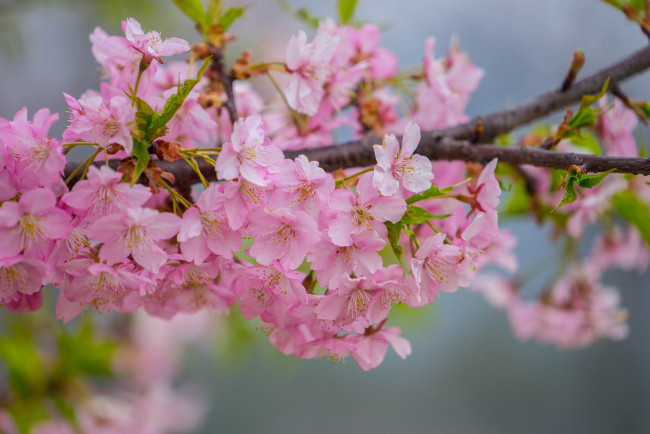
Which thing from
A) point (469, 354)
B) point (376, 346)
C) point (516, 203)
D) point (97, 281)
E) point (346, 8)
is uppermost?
point (346, 8)

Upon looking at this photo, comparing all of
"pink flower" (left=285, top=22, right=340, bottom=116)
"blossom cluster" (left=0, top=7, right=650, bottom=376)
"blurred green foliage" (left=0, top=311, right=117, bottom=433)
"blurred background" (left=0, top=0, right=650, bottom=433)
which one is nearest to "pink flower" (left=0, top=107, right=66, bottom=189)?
"blossom cluster" (left=0, top=7, right=650, bottom=376)

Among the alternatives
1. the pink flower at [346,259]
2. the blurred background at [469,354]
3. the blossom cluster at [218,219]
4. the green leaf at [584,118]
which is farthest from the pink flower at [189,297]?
the blurred background at [469,354]

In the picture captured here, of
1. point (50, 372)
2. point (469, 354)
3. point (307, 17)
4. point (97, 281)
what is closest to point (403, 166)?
point (97, 281)

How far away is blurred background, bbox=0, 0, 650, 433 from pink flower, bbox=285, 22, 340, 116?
5.60 ft

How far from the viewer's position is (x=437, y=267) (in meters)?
0.44

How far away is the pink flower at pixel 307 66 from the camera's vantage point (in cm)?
53

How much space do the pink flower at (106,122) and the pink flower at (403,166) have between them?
0.18 m

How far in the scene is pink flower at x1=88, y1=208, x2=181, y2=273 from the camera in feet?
1.24

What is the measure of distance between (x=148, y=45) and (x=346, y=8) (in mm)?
337

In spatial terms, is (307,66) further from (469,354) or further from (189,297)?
(469,354)

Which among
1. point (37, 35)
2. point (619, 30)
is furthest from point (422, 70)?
point (619, 30)

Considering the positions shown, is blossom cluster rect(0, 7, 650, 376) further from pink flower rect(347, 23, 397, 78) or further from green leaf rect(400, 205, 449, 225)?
pink flower rect(347, 23, 397, 78)

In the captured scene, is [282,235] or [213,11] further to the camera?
[213,11]

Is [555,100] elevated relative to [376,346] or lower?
elevated
